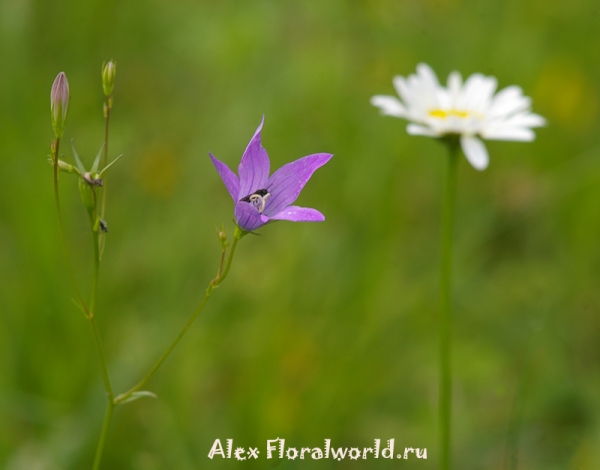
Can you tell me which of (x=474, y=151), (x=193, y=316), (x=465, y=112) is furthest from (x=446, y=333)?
(x=465, y=112)

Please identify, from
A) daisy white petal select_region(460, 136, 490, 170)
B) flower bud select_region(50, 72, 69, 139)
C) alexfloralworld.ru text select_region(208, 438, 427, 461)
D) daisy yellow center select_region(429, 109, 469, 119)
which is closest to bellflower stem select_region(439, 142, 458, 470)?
daisy white petal select_region(460, 136, 490, 170)

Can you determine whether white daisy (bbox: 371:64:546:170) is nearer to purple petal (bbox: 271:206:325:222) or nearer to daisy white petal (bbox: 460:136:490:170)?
daisy white petal (bbox: 460:136:490:170)

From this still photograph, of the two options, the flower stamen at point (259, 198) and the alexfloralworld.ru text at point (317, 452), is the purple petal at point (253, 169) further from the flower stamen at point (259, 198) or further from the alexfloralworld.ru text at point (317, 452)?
the alexfloralworld.ru text at point (317, 452)

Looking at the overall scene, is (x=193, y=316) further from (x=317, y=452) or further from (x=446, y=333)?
(x=317, y=452)

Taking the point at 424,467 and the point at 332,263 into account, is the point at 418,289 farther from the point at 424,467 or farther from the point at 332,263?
the point at 424,467

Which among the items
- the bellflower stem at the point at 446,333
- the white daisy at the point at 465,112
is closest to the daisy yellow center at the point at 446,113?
the white daisy at the point at 465,112
